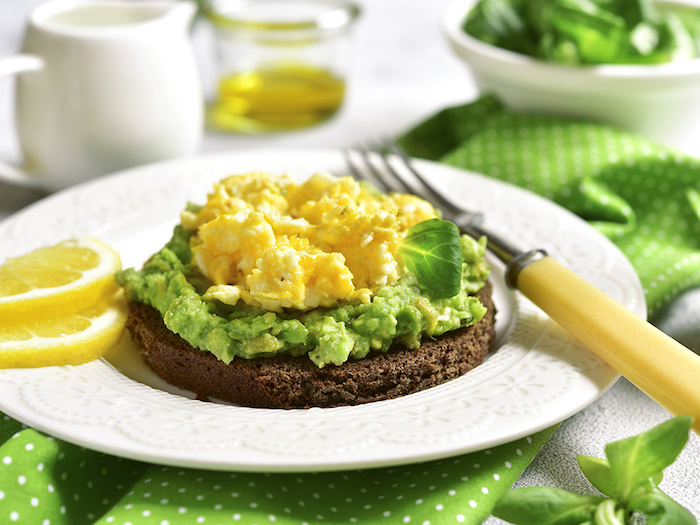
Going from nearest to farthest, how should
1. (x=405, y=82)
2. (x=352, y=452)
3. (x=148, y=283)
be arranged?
(x=352, y=452) → (x=148, y=283) → (x=405, y=82)

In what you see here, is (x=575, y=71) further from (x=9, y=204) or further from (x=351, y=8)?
(x=9, y=204)

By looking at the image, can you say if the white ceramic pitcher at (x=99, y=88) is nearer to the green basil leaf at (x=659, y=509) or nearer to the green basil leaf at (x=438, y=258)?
the green basil leaf at (x=438, y=258)

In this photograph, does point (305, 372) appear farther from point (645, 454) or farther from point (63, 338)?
point (645, 454)

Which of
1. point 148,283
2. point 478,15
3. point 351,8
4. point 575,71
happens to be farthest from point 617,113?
point 148,283

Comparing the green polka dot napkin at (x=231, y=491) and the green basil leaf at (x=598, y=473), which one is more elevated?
the green basil leaf at (x=598, y=473)

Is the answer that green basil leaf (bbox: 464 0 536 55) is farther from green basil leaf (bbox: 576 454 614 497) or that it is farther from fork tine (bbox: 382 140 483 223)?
green basil leaf (bbox: 576 454 614 497)

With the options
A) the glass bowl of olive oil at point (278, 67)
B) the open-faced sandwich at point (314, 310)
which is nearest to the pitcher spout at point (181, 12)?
the glass bowl of olive oil at point (278, 67)
